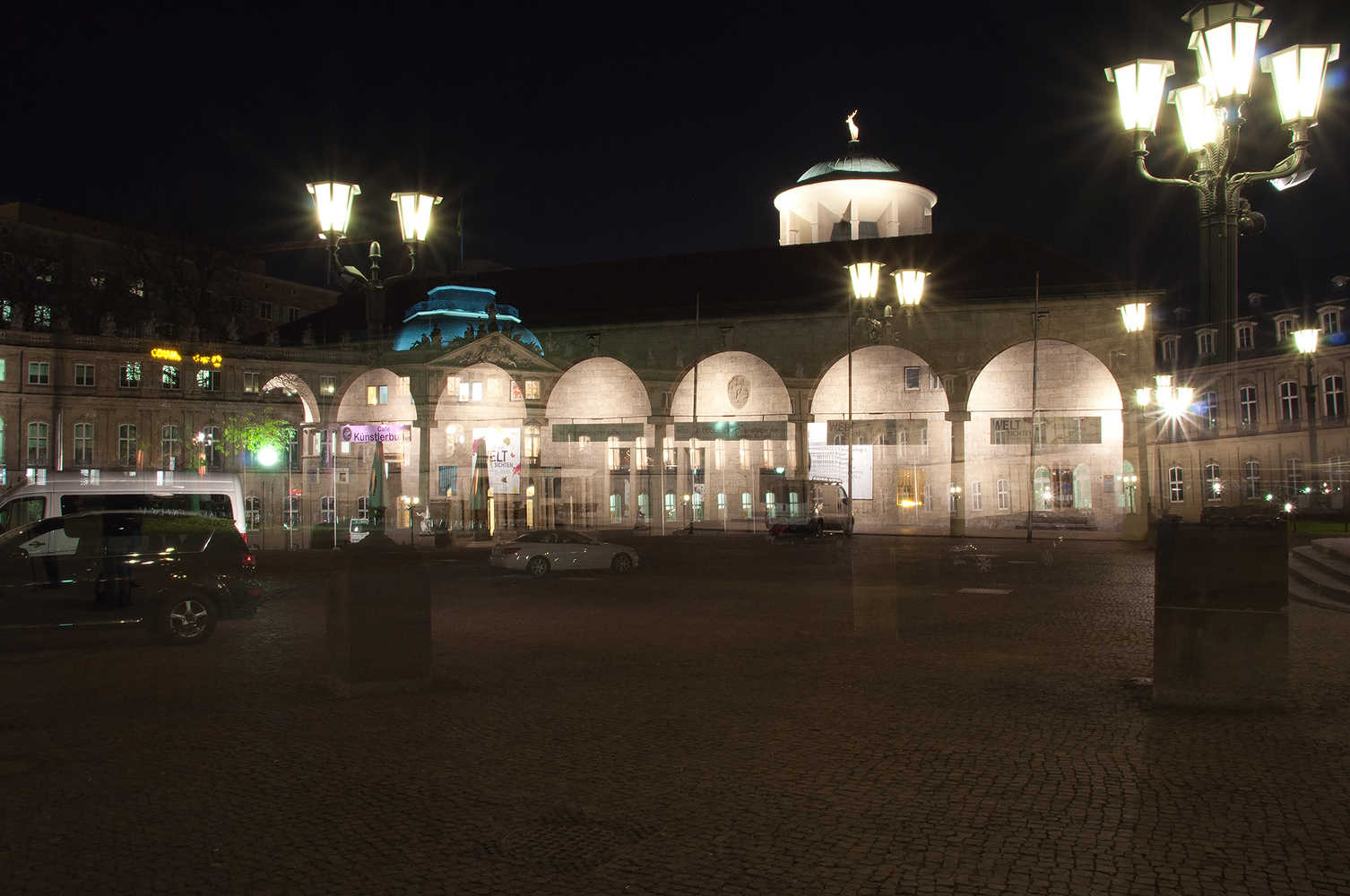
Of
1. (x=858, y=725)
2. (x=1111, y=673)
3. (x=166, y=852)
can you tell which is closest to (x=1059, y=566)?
(x=1111, y=673)

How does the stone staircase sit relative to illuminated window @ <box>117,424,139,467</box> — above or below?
below

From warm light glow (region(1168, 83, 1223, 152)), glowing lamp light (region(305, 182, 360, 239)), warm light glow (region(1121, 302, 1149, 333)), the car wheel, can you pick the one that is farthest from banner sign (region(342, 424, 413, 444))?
warm light glow (region(1168, 83, 1223, 152))

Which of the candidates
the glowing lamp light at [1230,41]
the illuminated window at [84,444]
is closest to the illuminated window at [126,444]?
the illuminated window at [84,444]

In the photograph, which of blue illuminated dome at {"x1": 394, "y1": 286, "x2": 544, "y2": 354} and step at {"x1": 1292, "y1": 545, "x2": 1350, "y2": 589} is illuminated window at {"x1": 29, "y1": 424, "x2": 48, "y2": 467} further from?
step at {"x1": 1292, "y1": 545, "x2": 1350, "y2": 589}

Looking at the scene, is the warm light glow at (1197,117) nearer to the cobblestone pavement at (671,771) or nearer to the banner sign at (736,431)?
the cobblestone pavement at (671,771)

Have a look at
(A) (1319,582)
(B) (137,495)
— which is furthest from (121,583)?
(A) (1319,582)

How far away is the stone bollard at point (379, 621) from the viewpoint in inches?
358

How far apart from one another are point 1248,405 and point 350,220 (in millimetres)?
55073

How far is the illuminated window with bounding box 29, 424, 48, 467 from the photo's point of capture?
5453 cm

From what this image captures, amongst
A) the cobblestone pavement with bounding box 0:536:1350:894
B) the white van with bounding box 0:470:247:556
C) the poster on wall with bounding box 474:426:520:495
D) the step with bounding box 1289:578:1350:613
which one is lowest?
the cobblestone pavement with bounding box 0:536:1350:894

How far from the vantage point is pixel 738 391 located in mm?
52531

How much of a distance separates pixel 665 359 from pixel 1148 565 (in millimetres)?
33223

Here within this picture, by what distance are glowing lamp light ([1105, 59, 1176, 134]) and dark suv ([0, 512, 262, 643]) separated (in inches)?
443

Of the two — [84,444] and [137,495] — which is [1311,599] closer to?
[137,495]
